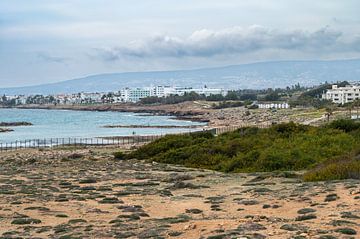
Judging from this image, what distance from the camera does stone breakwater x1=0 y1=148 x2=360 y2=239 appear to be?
12.7m

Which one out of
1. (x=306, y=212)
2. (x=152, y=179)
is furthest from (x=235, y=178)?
(x=306, y=212)

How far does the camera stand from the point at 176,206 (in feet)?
58.3

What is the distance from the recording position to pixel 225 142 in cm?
3891

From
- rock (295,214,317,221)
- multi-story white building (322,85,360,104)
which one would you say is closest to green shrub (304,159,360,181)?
rock (295,214,317,221)

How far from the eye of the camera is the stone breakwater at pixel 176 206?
1266 cm

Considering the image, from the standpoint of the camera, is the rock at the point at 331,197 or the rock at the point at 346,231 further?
the rock at the point at 331,197

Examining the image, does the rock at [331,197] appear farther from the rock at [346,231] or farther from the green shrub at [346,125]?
the green shrub at [346,125]

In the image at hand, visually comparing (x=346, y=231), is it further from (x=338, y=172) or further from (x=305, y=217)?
(x=338, y=172)

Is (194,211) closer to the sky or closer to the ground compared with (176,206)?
closer to the sky

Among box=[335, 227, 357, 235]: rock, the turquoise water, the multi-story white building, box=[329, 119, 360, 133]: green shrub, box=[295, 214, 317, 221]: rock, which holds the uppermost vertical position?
the multi-story white building

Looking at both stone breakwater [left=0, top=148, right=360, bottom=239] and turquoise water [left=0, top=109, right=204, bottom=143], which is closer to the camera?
stone breakwater [left=0, top=148, right=360, bottom=239]

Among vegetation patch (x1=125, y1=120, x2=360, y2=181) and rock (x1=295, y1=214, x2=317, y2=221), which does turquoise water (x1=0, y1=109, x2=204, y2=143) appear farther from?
rock (x1=295, y1=214, x2=317, y2=221)

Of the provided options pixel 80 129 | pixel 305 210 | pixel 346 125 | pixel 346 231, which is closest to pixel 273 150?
pixel 346 125

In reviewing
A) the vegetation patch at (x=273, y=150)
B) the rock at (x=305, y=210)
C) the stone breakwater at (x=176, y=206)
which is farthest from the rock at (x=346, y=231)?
the vegetation patch at (x=273, y=150)
